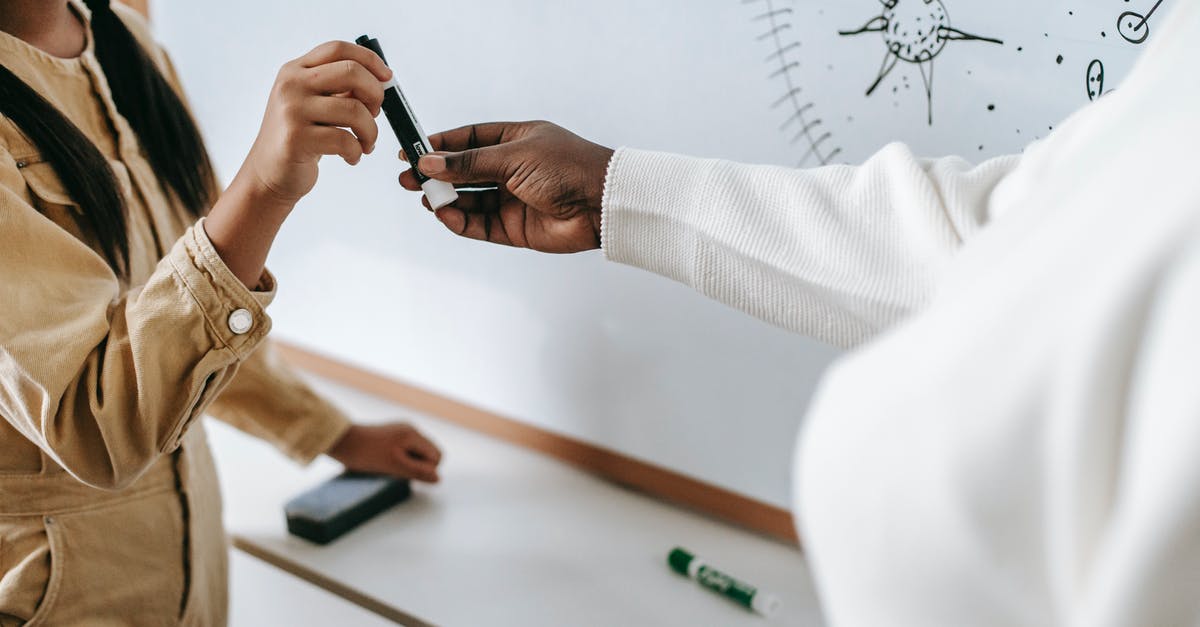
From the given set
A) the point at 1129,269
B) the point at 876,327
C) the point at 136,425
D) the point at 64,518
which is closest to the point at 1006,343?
the point at 1129,269

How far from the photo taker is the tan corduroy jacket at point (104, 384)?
54 cm

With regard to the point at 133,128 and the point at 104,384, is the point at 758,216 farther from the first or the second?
the point at 133,128

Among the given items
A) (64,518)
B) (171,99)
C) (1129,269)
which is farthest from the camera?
(171,99)

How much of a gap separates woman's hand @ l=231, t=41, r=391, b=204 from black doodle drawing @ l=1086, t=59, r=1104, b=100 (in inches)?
16.2

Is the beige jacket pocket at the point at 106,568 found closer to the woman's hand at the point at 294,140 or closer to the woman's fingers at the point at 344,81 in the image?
the woman's hand at the point at 294,140

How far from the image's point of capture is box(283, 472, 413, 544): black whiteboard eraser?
2.68 feet

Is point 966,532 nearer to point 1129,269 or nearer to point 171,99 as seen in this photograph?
point 1129,269

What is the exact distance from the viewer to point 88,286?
0.58 m

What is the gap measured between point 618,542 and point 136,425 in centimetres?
40

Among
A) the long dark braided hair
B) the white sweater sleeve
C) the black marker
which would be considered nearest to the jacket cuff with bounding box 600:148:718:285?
the white sweater sleeve

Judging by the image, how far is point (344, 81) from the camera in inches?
21.5

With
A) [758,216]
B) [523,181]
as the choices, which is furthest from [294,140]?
[758,216]

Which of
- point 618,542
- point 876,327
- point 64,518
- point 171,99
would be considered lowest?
point 618,542

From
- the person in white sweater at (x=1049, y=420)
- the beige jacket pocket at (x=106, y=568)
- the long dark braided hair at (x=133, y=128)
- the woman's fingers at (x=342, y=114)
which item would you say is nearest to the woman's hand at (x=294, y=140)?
the woman's fingers at (x=342, y=114)
